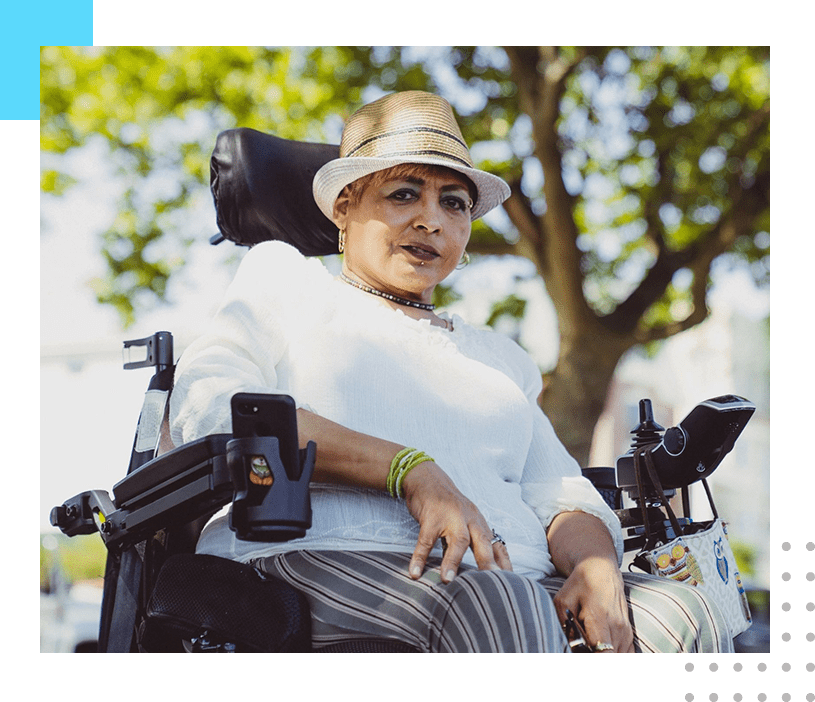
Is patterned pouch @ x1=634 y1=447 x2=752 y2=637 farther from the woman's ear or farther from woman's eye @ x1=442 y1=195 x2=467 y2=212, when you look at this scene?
the woman's ear

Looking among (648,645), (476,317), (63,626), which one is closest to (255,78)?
(476,317)

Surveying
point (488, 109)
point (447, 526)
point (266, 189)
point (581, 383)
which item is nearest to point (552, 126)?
point (488, 109)

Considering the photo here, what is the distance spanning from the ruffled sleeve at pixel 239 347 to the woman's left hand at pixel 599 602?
0.68 metres

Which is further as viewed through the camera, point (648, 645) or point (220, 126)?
point (220, 126)

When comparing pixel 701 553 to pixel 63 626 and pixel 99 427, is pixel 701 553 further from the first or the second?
pixel 63 626

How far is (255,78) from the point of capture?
5.98 meters

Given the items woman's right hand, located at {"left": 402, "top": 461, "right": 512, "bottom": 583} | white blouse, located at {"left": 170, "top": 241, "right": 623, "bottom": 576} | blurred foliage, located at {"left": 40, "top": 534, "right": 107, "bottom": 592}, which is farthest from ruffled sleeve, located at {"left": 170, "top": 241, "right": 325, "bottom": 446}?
blurred foliage, located at {"left": 40, "top": 534, "right": 107, "bottom": 592}

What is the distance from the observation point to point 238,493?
48.2 inches

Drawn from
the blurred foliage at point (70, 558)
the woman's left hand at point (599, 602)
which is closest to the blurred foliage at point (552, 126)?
the blurred foliage at point (70, 558)

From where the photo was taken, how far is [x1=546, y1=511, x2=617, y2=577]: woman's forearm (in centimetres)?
171

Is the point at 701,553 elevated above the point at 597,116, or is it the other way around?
the point at 597,116

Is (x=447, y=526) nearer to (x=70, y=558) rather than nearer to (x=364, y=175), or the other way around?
(x=364, y=175)

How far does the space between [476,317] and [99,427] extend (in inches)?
202

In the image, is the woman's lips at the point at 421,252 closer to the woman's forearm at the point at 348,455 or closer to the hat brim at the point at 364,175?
the hat brim at the point at 364,175
